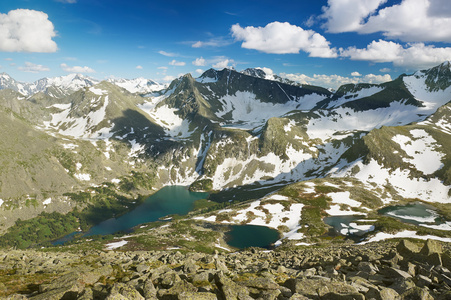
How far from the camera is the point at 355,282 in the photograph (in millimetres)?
22969

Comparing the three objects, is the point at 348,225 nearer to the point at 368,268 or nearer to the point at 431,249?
the point at 431,249

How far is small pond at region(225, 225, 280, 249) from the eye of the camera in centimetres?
12469

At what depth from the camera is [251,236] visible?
134000 mm

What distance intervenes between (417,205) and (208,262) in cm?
21208

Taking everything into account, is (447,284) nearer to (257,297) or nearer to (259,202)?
(257,297)

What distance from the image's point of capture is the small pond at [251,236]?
125 meters

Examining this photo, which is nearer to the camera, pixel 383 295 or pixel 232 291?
pixel 383 295

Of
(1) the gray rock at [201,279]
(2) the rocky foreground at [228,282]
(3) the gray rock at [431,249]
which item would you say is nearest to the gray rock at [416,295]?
(2) the rocky foreground at [228,282]

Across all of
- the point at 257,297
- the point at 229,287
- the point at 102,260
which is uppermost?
the point at 229,287

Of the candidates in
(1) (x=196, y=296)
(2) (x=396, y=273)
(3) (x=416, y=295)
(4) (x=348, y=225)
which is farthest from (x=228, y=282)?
(4) (x=348, y=225)

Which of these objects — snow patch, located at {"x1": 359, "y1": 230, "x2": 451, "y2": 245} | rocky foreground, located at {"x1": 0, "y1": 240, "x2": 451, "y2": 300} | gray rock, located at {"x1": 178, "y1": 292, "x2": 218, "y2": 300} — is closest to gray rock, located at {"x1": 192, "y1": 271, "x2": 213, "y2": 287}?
rocky foreground, located at {"x1": 0, "y1": 240, "x2": 451, "y2": 300}

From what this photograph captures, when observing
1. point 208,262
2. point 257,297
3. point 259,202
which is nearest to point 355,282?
point 257,297

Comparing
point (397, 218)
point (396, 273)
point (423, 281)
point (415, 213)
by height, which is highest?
point (423, 281)

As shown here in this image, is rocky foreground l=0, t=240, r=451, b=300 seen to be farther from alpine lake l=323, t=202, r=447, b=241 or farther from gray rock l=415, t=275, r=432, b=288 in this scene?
alpine lake l=323, t=202, r=447, b=241
